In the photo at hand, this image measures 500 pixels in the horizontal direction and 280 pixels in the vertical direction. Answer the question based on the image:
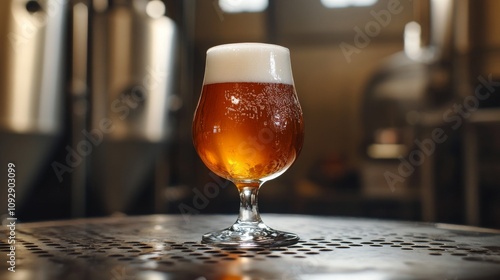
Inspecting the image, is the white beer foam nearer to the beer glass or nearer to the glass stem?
the beer glass

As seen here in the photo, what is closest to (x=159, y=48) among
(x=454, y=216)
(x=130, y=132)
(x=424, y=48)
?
(x=130, y=132)

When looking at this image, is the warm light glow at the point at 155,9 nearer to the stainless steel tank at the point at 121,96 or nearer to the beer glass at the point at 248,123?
the stainless steel tank at the point at 121,96

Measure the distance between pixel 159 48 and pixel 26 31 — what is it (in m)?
0.74

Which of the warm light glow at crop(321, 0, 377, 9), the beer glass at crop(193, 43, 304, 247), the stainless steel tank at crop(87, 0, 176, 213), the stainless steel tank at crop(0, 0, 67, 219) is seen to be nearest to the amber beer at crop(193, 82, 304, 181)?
the beer glass at crop(193, 43, 304, 247)

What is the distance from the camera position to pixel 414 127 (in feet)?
10.3

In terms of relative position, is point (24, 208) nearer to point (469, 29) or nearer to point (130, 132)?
point (130, 132)

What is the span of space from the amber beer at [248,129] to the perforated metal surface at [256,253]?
0.42ft

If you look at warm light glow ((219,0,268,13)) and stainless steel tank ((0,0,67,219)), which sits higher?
warm light glow ((219,0,268,13))

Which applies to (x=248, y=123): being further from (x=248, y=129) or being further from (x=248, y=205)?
(x=248, y=205)

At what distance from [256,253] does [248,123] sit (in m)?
0.24

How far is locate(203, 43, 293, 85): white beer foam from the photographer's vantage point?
0.94m

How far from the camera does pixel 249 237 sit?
34.2 inches

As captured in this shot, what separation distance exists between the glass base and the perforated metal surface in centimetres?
2

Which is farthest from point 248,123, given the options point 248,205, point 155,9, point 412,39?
point 412,39
